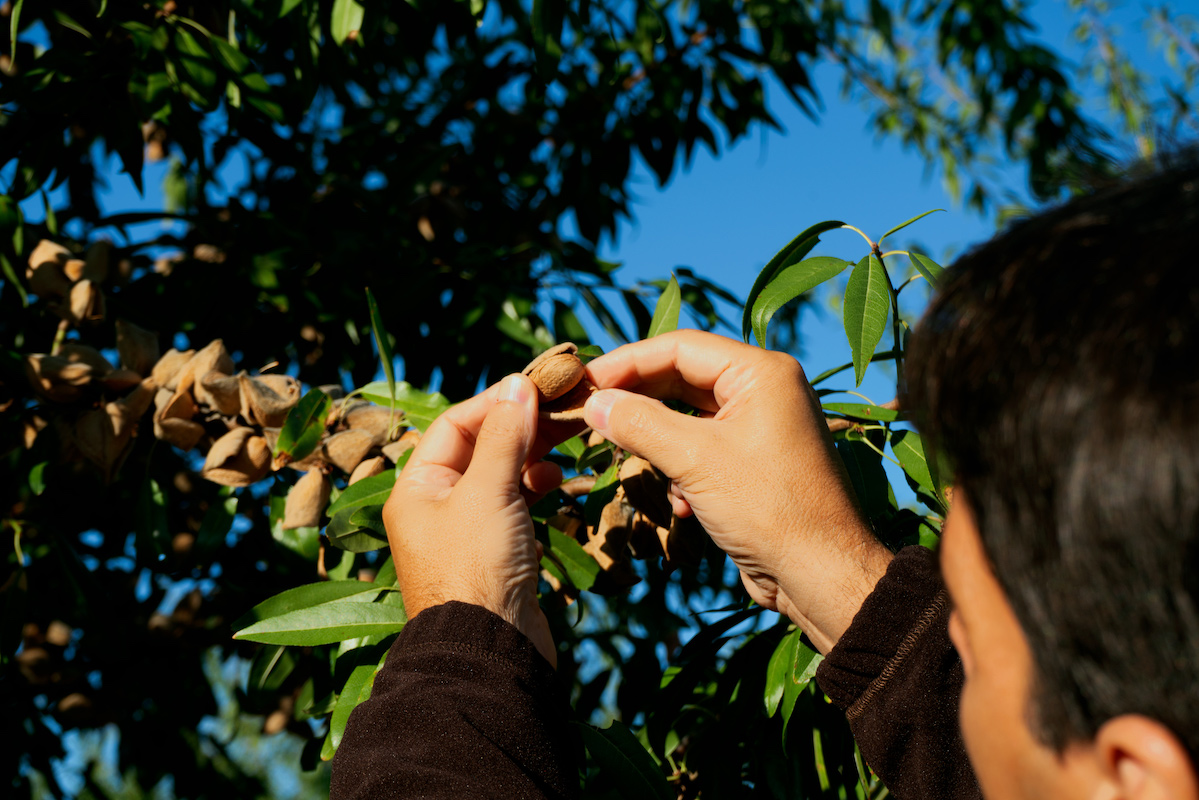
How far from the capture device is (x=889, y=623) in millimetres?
935

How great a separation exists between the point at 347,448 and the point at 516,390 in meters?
0.37

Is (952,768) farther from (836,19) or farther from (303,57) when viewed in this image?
(836,19)

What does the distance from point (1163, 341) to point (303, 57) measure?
5.49ft

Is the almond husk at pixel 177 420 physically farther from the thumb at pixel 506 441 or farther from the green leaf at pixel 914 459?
the green leaf at pixel 914 459

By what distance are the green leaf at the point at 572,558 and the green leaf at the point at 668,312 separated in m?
0.31

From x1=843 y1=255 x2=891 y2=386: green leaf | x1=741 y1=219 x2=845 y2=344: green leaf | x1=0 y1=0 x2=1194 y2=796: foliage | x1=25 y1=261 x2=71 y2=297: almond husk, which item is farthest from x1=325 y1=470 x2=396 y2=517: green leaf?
x1=25 y1=261 x2=71 y2=297: almond husk

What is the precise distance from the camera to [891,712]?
928 millimetres

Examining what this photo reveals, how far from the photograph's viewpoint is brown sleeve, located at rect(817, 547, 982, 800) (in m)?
0.91

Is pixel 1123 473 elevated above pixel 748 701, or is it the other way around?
pixel 1123 473

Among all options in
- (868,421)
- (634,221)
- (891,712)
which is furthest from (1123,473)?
(634,221)

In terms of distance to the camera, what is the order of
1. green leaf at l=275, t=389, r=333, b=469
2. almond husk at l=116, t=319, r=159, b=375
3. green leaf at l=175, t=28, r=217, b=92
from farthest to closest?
green leaf at l=175, t=28, r=217, b=92
almond husk at l=116, t=319, r=159, b=375
green leaf at l=275, t=389, r=333, b=469

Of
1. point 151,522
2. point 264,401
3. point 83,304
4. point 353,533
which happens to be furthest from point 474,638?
point 83,304

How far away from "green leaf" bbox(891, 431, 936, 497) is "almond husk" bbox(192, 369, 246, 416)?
39.9 inches

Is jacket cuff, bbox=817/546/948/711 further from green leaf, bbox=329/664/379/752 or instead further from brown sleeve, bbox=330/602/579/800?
green leaf, bbox=329/664/379/752
